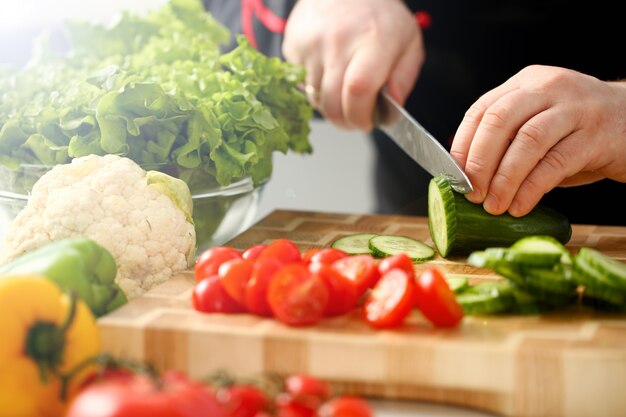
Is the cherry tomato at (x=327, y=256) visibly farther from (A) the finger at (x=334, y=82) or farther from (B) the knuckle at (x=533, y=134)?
(A) the finger at (x=334, y=82)

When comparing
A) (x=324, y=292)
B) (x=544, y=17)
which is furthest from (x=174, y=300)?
(x=544, y=17)

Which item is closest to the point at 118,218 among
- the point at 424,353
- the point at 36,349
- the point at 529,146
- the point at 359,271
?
the point at 359,271

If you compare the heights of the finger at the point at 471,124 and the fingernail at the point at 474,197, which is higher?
the finger at the point at 471,124

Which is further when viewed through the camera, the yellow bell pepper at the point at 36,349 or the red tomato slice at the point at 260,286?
the red tomato slice at the point at 260,286

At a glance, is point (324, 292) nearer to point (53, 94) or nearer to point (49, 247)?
point (49, 247)

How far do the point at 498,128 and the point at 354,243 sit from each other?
406 millimetres

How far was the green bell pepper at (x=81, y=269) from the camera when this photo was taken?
137 cm

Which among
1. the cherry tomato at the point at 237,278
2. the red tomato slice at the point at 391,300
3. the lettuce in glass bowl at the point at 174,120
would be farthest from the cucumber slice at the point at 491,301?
the lettuce in glass bowl at the point at 174,120

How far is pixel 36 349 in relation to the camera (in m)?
1.15

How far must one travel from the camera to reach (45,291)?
3.86ft

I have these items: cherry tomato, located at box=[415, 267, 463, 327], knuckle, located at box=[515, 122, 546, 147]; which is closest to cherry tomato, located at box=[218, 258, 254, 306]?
cherry tomato, located at box=[415, 267, 463, 327]

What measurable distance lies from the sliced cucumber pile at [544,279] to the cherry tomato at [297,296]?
0.83 ft

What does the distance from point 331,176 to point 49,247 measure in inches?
103

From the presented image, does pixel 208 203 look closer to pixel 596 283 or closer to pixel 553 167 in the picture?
pixel 553 167
